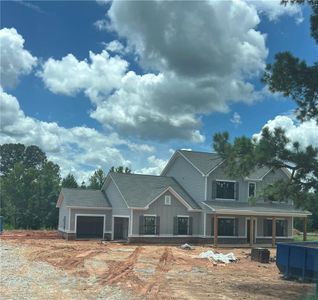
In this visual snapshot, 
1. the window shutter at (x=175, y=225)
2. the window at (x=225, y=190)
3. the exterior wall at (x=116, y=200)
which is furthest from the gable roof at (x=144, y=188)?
the window at (x=225, y=190)

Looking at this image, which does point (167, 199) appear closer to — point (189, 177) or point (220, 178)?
point (189, 177)

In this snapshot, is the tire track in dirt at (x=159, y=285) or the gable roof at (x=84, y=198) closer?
the tire track in dirt at (x=159, y=285)

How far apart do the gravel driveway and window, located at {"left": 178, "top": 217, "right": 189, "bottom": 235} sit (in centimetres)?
1814

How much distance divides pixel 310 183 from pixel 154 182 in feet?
86.5

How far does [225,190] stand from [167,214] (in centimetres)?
530

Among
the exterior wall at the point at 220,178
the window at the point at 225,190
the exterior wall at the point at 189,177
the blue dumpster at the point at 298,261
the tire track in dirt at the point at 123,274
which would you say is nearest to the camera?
the tire track in dirt at the point at 123,274

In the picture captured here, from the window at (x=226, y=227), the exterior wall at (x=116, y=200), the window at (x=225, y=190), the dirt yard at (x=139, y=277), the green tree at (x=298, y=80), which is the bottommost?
the dirt yard at (x=139, y=277)

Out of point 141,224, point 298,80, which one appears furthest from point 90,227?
point 298,80

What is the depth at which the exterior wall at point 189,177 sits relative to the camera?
38.6 metres

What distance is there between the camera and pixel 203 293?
1445 cm

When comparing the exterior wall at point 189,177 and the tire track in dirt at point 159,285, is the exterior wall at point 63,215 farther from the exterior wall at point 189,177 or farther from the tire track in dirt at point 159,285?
the tire track in dirt at point 159,285

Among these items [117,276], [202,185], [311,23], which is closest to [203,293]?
[117,276]

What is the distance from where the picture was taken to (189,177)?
131 ft

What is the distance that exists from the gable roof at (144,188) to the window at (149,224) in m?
Answer: 1.13
